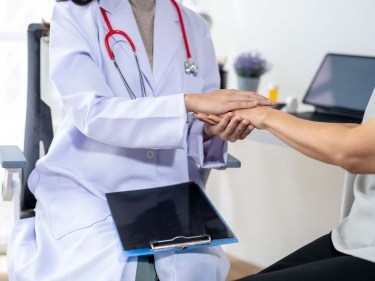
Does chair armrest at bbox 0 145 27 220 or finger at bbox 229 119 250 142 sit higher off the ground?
finger at bbox 229 119 250 142

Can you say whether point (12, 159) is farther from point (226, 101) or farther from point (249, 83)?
point (249, 83)

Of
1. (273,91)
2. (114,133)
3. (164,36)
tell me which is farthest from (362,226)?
(273,91)

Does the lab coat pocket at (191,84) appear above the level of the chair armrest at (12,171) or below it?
above

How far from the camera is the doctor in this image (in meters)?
1.13

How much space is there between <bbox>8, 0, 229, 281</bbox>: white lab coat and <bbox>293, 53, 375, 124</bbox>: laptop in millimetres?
690

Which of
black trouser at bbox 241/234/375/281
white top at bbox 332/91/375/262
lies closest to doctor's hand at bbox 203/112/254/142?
white top at bbox 332/91/375/262

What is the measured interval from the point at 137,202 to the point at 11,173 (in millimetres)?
324

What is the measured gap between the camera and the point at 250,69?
83.1 inches

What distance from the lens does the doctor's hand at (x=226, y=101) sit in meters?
1.18

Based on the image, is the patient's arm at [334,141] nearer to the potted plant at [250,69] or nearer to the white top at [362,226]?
the white top at [362,226]

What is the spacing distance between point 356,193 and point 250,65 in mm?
1128

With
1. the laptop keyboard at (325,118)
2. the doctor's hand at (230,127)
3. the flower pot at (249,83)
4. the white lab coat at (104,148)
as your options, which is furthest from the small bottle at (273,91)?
the doctor's hand at (230,127)

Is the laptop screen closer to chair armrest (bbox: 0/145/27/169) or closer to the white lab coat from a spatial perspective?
the white lab coat

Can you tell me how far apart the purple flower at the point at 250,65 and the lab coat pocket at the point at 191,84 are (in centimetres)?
76
